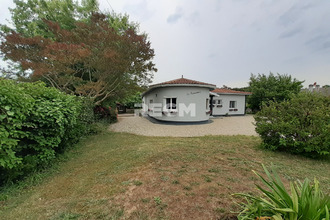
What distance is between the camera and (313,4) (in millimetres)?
6410

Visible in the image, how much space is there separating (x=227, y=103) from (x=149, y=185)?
16748 millimetres

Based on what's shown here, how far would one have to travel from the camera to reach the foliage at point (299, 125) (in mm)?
3934

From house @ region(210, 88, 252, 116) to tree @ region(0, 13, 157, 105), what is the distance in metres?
10.0

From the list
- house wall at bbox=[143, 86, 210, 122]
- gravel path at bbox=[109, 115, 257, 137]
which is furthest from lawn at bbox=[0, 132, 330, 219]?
house wall at bbox=[143, 86, 210, 122]

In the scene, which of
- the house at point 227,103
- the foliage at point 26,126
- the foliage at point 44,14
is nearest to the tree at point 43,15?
the foliage at point 44,14

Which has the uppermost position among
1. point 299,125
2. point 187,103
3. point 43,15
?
point 43,15

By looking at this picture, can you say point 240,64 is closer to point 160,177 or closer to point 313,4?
point 313,4

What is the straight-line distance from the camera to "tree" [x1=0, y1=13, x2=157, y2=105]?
733cm

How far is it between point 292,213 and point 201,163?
234 centimetres

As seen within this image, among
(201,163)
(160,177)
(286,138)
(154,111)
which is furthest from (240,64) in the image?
(160,177)

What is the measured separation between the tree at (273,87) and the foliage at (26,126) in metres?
20.6

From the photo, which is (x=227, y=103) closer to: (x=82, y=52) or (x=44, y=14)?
(x=82, y=52)

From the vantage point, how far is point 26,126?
2.97 metres

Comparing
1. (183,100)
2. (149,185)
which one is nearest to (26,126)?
(149,185)
